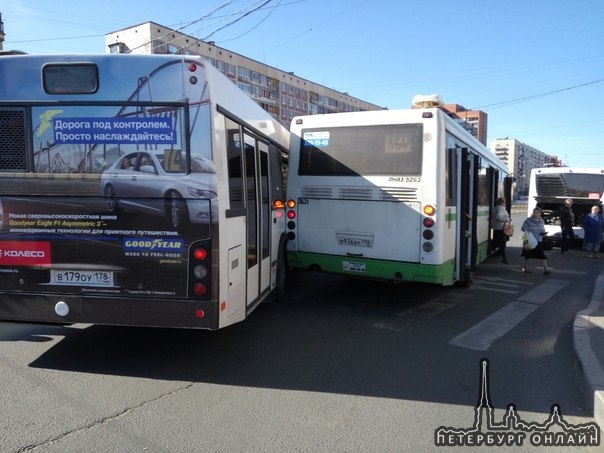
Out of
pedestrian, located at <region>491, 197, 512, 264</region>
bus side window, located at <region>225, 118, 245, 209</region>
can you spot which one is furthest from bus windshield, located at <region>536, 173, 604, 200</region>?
bus side window, located at <region>225, 118, 245, 209</region>

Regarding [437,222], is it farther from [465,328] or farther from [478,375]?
[478,375]

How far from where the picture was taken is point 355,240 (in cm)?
753

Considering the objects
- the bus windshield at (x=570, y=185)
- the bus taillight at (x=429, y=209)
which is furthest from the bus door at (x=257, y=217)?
the bus windshield at (x=570, y=185)

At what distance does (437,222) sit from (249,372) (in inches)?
143

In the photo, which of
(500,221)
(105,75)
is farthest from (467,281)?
(105,75)

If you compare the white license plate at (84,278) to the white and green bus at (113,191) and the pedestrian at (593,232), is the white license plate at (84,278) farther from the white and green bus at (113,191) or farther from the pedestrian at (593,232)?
the pedestrian at (593,232)

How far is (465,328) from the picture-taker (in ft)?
21.5

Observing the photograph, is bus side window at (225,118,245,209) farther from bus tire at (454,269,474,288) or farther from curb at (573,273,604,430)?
bus tire at (454,269,474,288)

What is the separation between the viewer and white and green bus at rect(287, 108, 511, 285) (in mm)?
6922

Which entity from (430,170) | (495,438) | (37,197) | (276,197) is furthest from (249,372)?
(430,170)

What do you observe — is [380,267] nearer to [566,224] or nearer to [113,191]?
[113,191]

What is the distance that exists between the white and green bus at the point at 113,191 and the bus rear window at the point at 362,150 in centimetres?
341

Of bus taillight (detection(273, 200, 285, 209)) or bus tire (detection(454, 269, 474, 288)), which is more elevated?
bus taillight (detection(273, 200, 285, 209))
